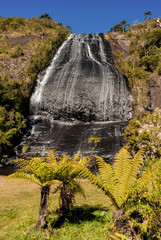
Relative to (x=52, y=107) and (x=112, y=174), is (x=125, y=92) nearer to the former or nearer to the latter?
(x=52, y=107)

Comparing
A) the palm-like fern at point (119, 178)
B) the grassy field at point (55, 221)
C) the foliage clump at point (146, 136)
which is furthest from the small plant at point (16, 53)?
the palm-like fern at point (119, 178)

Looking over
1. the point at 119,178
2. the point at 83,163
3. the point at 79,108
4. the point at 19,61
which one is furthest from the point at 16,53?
the point at 119,178

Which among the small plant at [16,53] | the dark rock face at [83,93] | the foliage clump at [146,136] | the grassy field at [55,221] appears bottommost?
the grassy field at [55,221]

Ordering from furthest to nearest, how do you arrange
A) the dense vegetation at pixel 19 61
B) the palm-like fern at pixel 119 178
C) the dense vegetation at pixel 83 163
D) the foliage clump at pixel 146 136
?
1. the dense vegetation at pixel 19 61
2. the foliage clump at pixel 146 136
3. the palm-like fern at pixel 119 178
4. the dense vegetation at pixel 83 163

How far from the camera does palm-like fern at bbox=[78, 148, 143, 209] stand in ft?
9.78

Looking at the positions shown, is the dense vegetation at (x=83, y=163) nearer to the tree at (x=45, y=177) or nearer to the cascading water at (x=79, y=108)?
the tree at (x=45, y=177)

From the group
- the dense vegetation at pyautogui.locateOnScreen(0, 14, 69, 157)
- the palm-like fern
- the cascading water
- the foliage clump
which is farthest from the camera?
the dense vegetation at pyautogui.locateOnScreen(0, 14, 69, 157)

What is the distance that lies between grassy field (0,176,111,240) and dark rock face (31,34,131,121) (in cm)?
1012

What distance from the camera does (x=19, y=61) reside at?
19922 millimetres

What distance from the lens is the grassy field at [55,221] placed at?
3018 mm

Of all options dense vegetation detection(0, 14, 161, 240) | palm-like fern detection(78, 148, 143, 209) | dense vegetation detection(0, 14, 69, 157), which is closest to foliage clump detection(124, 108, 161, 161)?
dense vegetation detection(0, 14, 161, 240)

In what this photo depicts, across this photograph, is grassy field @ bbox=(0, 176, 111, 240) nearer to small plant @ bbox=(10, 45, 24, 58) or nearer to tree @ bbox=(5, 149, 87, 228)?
tree @ bbox=(5, 149, 87, 228)

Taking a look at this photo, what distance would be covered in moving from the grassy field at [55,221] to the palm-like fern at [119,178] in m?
0.42

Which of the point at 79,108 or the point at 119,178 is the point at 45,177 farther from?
the point at 79,108
